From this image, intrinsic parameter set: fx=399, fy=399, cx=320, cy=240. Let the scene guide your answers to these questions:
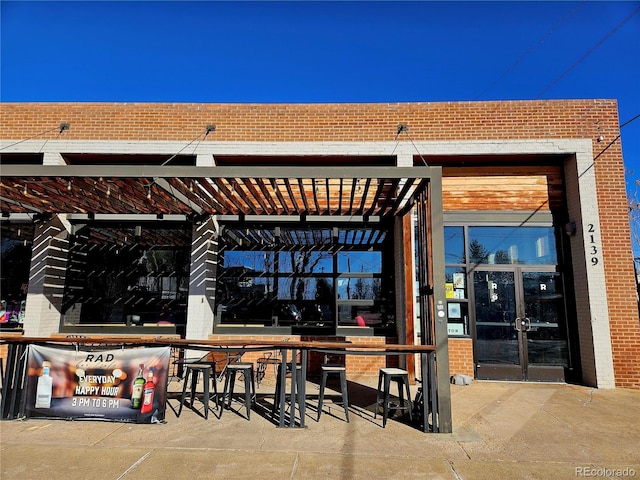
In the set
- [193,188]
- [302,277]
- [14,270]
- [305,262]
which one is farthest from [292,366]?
[14,270]

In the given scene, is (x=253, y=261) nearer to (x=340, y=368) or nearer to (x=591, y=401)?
(x=340, y=368)

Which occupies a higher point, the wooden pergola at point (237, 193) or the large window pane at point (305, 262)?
the wooden pergola at point (237, 193)

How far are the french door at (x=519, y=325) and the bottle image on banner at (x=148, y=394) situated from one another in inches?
243

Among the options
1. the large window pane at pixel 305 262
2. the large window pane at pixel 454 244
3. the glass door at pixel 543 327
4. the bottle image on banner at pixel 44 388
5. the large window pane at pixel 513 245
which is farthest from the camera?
the large window pane at pixel 305 262

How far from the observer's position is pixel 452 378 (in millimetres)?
7855

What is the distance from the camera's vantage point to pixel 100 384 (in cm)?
509

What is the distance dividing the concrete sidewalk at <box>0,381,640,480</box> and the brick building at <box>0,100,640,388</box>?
8.34 feet

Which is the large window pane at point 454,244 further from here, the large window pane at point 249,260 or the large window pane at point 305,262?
the large window pane at point 249,260

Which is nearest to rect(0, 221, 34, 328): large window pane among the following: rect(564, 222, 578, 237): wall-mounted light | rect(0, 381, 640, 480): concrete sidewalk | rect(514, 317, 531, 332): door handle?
rect(0, 381, 640, 480): concrete sidewalk

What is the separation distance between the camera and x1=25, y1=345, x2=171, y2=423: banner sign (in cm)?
504

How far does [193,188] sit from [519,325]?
6.94 m

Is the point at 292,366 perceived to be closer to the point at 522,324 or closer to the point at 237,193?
the point at 237,193

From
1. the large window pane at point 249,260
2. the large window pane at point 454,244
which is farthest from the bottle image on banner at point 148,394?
the large window pane at point 454,244

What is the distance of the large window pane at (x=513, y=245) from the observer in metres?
8.49
